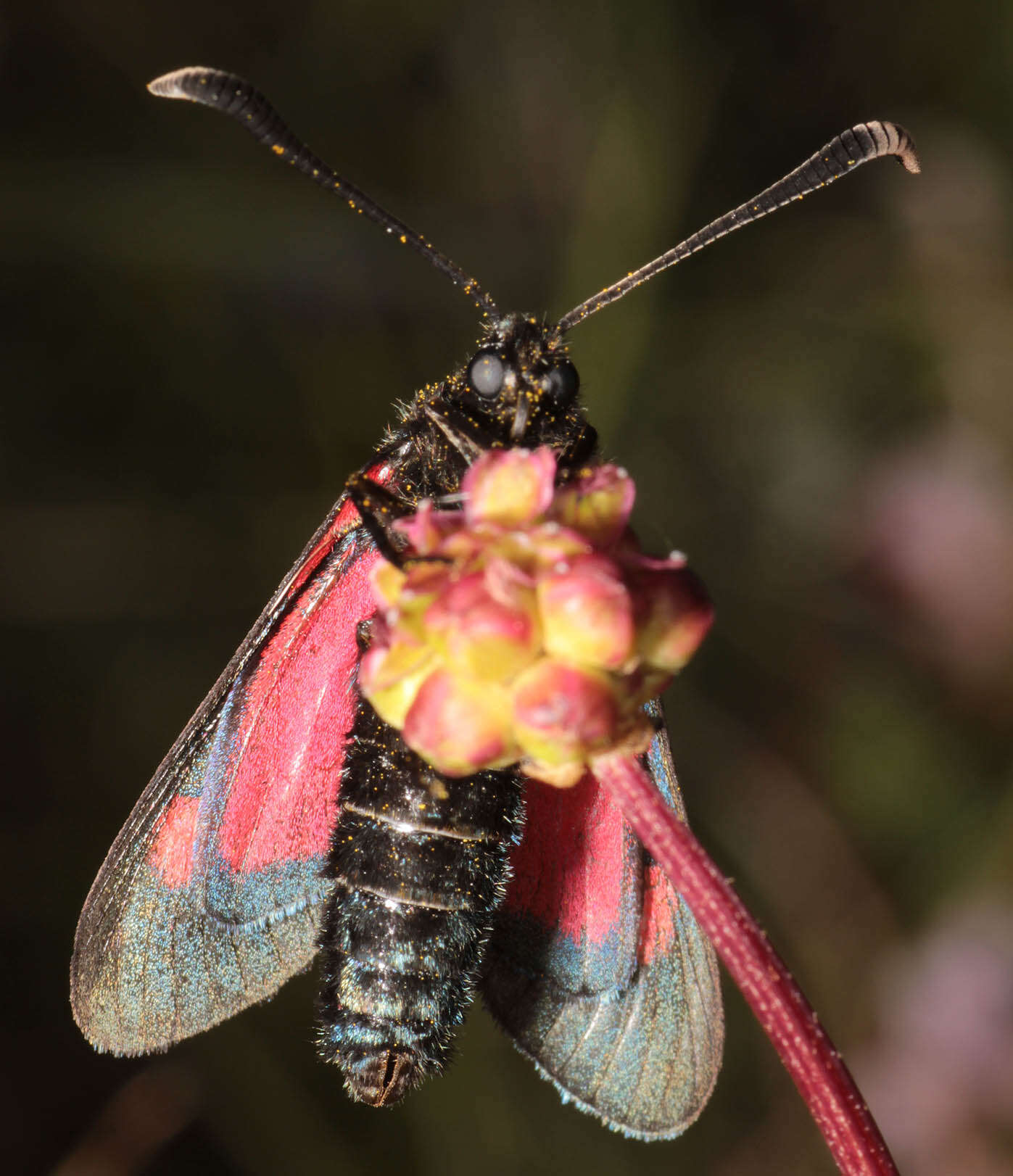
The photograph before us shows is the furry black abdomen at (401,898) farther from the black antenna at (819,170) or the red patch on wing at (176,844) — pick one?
the black antenna at (819,170)

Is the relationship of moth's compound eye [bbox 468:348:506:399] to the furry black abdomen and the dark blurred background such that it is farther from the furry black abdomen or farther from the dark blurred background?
the dark blurred background

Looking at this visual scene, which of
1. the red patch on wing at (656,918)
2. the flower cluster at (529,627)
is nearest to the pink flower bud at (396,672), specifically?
the flower cluster at (529,627)

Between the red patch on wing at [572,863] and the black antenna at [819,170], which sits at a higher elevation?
the black antenna at [819,170]

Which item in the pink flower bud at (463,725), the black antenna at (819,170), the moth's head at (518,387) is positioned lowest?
the pink flower bud at (463,725)

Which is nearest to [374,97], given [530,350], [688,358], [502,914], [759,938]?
[688,358]

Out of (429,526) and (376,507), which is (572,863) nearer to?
(376,507)

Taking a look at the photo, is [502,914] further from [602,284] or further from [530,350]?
[602,284]

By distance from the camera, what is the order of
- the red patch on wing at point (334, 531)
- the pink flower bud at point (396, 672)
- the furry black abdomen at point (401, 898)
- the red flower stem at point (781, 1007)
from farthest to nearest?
1. the red patch on wing at point (334, 531)
2. the furry black abdomen at point (401, 898)
3. the pink flower bud at point (396, 672)
4. the red flower stem at point (781, 1007)
